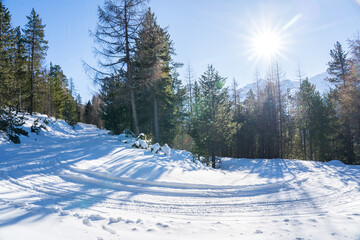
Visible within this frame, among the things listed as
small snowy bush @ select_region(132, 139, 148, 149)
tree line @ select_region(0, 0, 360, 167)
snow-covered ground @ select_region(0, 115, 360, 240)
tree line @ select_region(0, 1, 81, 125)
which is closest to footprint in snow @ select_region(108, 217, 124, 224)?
snow-covered ground @ select_region(0, 115, 360, 240)

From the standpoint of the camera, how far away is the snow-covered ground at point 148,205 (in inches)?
114

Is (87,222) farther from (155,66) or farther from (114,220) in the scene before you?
(155,66)

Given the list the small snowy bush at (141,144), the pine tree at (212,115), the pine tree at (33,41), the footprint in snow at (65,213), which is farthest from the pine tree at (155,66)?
the pine tree at (33,41)

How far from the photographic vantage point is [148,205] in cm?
429

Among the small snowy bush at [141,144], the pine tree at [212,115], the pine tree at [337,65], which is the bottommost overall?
the small snowy bush at [141,144]

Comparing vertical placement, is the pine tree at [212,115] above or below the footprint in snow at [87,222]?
above

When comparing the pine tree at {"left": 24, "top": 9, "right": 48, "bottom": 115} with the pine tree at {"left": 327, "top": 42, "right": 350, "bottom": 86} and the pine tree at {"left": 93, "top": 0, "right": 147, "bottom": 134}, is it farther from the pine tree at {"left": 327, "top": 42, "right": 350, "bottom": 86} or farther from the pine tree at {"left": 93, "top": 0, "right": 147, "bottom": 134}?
the pine tree at {"left": 327, "top": 42, "right": 350, "bottom": 86}

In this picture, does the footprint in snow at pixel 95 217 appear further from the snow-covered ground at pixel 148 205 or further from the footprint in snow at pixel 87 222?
the footprint in snow at pixel 87 222

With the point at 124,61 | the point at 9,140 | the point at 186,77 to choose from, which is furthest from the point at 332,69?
the point at 9,140

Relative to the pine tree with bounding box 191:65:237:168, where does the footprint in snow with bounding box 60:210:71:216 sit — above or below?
below

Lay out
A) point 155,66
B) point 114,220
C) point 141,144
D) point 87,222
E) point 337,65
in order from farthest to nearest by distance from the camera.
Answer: point 337,65
point 155,66
point 141,144
point 114,220
point 87,222

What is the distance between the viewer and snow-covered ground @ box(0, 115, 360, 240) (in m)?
2.90

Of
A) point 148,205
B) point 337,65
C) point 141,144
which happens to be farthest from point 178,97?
point 337,65

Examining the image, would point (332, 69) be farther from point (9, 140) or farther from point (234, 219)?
point (9, 140)
